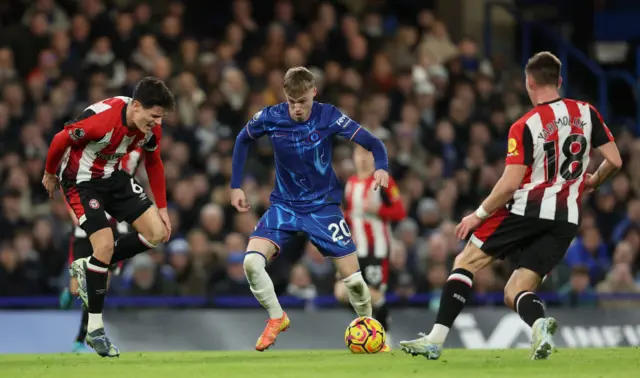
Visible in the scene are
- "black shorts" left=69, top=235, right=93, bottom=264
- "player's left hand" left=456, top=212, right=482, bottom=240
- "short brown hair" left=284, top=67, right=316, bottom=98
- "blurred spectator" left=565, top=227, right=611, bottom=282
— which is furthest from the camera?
"blurred spectator" left=565, top=227, right=611, bottom=282

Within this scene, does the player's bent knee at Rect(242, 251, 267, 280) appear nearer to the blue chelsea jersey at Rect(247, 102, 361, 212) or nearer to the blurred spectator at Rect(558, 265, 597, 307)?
the blue chelsea jersey at Rect(247, 102, 361, 212)

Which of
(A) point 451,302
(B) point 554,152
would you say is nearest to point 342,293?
(A) point 451,302

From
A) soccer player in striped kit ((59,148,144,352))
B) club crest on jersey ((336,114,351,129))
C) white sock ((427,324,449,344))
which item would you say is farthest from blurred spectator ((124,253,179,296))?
white sock ((427,324,449,344))

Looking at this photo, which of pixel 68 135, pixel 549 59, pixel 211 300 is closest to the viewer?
pixel 549 59

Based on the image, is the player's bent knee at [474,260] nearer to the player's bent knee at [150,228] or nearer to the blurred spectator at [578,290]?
the player's bent knee at [150,228]

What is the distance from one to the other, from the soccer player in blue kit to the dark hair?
2.88 ft

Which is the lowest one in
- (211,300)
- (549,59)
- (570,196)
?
(211,300)

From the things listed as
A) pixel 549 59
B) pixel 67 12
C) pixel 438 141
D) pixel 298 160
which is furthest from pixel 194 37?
Answer: pixel 549 59

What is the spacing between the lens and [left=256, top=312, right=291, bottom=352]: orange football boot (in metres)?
10.2

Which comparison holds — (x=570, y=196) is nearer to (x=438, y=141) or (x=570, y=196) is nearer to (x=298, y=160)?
(x=298, y=160)

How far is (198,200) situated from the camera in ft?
52.0

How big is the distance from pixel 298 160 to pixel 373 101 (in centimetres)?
735

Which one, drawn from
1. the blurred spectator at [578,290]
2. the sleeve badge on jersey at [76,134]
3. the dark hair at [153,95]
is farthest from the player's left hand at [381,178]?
the blurred spectator at [578,290]

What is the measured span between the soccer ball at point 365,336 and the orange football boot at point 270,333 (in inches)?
21.3
